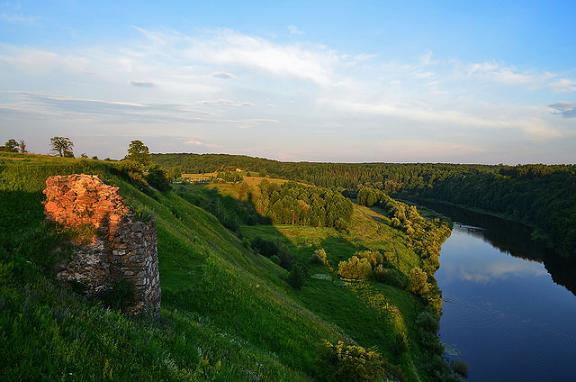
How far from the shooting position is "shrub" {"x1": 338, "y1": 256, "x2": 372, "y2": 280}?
62125 mm

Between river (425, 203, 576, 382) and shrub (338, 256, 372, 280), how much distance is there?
1273 cm

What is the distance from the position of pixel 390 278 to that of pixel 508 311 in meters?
17.1

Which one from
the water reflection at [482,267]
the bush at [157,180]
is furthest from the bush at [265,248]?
the water reflection at [482,267]

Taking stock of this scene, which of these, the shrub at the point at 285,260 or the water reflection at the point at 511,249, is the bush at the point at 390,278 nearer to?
the shrub at the point at 285,260

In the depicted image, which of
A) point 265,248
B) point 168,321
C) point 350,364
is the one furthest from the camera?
point 265,248

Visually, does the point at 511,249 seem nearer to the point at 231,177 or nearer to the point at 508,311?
the point at 508,311

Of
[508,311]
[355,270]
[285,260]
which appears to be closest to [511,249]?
[508,311]

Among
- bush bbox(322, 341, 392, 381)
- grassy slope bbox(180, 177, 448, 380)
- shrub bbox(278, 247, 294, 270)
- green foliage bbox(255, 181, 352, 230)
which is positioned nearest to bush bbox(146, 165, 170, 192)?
shrub bbox(278, 247, 294, 270)

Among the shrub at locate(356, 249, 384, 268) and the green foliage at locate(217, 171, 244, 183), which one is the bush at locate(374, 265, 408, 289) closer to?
the shrub at locate(356, 249, 384, 268)

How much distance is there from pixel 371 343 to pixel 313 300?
8657 millimetres

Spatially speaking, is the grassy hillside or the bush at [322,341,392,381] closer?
the grassy hillside

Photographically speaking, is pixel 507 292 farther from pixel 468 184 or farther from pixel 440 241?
pixel 468 184

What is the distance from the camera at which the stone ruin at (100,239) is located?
11.5 meters

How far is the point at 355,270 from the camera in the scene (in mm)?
62625
